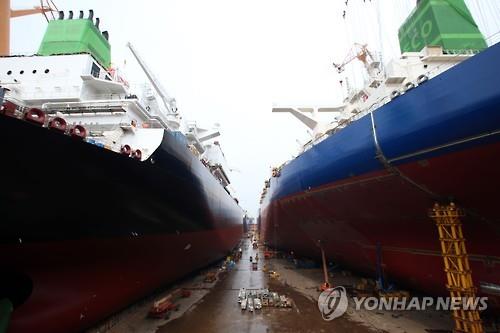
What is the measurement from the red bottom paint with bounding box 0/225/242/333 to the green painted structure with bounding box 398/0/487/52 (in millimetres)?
14031

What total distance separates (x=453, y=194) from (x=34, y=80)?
13508 mm

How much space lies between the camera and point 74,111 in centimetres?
941

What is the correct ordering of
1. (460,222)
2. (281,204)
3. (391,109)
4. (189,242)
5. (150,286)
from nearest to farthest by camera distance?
(460,222)
(391,109)
(150,286)
(189,242)
(281,204)

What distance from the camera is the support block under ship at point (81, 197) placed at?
15.1 ft

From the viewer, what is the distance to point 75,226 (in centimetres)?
552

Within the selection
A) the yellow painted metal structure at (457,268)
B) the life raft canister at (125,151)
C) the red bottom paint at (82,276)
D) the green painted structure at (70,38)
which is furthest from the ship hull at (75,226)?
the green painted structure at (70,38)

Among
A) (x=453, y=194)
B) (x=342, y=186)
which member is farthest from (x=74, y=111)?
(x=453, y=194)

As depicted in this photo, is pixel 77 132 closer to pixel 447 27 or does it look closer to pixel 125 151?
pixel 125 151

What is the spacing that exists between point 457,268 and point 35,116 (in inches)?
327

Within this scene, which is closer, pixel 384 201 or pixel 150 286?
pixel 384 201

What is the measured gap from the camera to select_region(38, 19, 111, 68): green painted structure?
1212 centimetres

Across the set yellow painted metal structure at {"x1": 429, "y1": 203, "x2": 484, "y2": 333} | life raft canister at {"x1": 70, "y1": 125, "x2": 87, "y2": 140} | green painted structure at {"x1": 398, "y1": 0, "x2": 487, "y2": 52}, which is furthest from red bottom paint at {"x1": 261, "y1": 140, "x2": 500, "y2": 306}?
green painted structure at {"x1": 398, "y1": 0, "x2": 487, "y2": 52}

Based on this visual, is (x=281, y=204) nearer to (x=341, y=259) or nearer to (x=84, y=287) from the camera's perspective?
(x=341, y=259)

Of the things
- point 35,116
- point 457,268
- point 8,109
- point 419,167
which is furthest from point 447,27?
point 8,109
